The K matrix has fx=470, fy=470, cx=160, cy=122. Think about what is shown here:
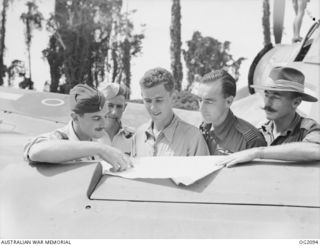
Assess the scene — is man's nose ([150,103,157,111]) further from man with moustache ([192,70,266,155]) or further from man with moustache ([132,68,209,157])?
man with moustache ([192,70,266,155])

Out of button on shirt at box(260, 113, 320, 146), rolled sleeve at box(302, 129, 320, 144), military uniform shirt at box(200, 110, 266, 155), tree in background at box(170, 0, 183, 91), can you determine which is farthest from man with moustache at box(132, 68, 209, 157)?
tree in background at box(170, 0, 183, 91)

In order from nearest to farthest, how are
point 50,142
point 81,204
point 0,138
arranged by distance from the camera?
point 81,204
point 50,142
point 0,138

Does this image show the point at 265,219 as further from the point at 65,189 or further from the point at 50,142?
the point at 50,142

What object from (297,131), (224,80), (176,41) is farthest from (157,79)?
(176,41)

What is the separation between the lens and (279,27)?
4.58m

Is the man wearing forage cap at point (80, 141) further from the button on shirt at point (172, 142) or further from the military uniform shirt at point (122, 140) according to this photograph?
the military uniform shirt at point (122, 140)

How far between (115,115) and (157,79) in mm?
886

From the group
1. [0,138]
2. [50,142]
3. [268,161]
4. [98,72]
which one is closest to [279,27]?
[268,161]

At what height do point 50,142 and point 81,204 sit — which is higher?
point 50,142

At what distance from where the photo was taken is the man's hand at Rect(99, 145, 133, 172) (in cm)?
189

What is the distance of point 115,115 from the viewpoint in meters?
3.10

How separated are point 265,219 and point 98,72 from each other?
13061mm

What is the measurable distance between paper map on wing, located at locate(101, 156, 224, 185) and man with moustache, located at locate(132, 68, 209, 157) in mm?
292

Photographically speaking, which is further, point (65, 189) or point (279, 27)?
point (279, 27)
